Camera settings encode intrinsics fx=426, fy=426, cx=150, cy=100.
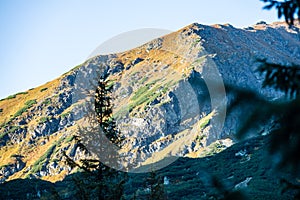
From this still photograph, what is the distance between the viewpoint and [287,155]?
4148 millimetres

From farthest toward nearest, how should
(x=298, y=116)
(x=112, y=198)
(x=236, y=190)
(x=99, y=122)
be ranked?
(x=99, y=122) < (x=112, y=198) < (x=236, y=190) < (x=298, y=116)

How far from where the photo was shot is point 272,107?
4445 mm

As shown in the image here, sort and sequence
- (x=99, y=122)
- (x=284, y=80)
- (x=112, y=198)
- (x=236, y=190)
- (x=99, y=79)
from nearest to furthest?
1. (x=236, y=190)
2. (x=284, y=80)
3. (x=112, y=198)
4. (x=99, y=122)
5. (x=99, y=79)

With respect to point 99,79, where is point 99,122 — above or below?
below

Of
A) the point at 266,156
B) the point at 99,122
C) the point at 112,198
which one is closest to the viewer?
the point at 266,156

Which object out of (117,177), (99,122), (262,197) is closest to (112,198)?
(117,177)

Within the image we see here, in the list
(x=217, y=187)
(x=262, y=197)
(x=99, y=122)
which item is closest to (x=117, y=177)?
(x=99, y=122)

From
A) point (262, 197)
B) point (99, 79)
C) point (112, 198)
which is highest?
point (99, 79)

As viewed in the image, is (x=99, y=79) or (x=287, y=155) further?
(x=99, y=79)

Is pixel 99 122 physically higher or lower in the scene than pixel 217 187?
lower

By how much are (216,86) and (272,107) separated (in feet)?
2.54

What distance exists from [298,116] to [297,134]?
1.20 feet

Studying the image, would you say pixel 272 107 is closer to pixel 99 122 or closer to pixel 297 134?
pixel 297 134

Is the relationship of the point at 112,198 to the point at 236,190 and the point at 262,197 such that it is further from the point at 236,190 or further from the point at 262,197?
the point at 262,197
